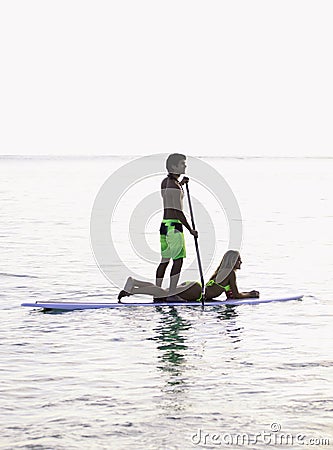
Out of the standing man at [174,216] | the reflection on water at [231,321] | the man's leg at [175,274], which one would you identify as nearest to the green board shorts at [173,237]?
the standing man at [174,216]

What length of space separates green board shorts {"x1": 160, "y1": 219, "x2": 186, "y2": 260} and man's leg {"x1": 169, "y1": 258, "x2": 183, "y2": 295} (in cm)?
10

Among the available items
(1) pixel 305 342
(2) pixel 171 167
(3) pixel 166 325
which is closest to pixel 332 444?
(1) pixel 305 342

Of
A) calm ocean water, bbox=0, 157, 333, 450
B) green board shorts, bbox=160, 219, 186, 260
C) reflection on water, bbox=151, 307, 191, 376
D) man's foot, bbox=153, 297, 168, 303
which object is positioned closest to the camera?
calm ocean water, bbox=0, 157, 333, 450

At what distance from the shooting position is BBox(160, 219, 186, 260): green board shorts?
15078 mm

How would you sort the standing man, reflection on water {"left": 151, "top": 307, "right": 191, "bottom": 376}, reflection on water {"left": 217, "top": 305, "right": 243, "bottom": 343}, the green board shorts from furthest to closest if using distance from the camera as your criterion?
the green board shorts
the standing man
reflection on water {"left": 217, "top": 305, "right": 243, "bottom": 343}
reflection on water {"left": 151, "top": 307, "right": 191, "bottom": 376}

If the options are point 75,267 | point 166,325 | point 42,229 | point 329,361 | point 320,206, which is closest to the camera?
point 329,361

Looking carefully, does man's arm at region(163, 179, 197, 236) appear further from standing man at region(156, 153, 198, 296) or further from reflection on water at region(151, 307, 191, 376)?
reflection on water at region(151, 307, 191, 376)

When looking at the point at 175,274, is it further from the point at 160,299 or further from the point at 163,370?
the point at 163,370

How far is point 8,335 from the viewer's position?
43.4 ft

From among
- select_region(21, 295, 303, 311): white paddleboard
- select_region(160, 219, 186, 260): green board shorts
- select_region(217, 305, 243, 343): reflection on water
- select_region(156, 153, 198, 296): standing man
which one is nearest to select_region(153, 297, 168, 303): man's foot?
select_region(21, 295, 303, 311): white paddleboard

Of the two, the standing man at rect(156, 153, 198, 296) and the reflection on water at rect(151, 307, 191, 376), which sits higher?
the standing man at rect(156, 153, 198, 296)

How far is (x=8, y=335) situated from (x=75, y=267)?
9.38 meters

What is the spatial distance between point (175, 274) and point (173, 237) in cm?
61

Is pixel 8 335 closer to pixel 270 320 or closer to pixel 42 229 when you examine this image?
pixel 270 320
